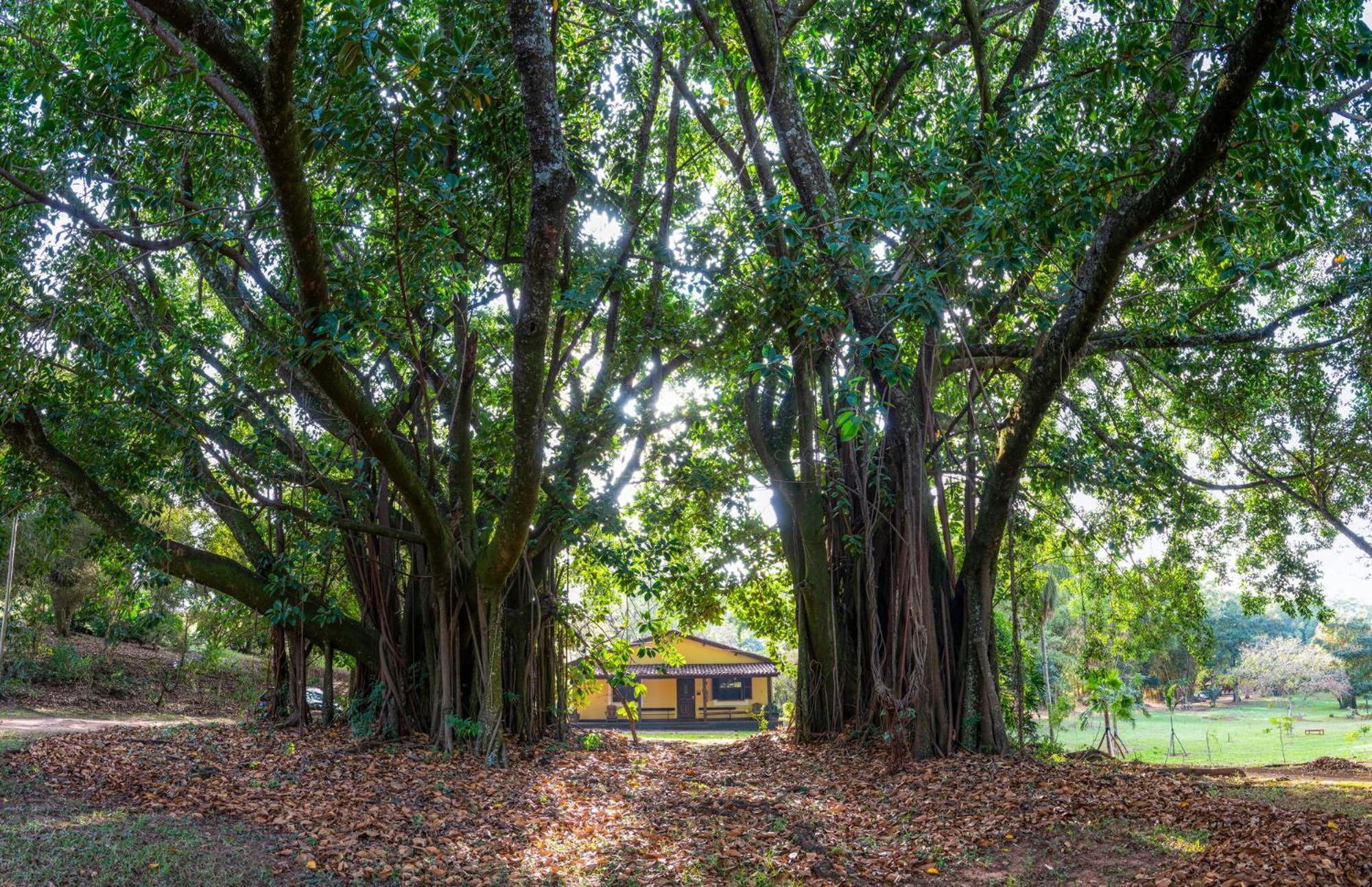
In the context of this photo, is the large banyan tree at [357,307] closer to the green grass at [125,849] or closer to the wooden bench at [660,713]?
the green grass at [125,849]

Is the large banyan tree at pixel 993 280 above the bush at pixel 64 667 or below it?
above

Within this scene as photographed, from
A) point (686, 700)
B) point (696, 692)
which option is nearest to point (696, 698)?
point (696, 692)

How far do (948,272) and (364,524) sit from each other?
558 centimetres

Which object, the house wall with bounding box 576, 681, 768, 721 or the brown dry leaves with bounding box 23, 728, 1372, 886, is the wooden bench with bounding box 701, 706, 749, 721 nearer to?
the house wall with bounding box 576, 681, 768, 721

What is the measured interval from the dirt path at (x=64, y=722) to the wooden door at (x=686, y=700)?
42.7 feet

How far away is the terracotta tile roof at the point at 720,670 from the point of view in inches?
1011

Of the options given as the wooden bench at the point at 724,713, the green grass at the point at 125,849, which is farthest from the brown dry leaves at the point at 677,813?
the wooden bench at the point at 724,713

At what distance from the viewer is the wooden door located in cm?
2672

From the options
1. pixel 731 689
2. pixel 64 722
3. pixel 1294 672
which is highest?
pixel 64 722

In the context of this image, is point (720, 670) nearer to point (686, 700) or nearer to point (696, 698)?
point (696, 698)

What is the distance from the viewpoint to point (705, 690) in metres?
26.8

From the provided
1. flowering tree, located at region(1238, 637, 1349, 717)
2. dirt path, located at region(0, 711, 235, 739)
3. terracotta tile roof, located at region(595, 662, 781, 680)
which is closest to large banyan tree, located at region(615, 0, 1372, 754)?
dirt path, located at region(0, 711, 235, 739)

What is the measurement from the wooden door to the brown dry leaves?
18139mm

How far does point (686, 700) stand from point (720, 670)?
1.50 metres
